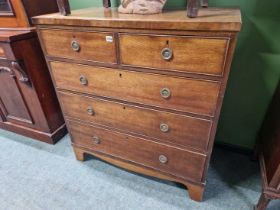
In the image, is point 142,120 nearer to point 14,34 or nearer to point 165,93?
point 165,93

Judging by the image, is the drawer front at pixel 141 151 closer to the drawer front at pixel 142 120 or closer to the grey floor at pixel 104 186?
the drawer front at pixel 142 120


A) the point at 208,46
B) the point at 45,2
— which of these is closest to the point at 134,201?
the point at 208,46

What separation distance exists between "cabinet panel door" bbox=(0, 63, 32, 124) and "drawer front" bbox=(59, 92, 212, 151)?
525mm

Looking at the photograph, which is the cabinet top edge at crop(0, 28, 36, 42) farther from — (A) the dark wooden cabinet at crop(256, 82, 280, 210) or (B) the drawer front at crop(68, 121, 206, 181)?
(A) the dark wooden cabinet at crop(256, 82, 280, 210)

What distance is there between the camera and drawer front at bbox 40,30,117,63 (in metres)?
0.96

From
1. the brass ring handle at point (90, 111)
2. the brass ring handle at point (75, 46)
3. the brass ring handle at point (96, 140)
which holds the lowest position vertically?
the brass ring handle at point (96, 140)

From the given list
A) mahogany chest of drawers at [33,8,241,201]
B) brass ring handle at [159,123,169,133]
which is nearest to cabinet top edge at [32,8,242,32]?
mahogany chest of drawers at [33,8,241,201]

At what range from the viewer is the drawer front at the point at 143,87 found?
0.90 metres

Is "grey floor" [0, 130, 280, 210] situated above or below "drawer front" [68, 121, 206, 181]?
below

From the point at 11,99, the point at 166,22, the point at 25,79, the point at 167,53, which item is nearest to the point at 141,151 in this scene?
the point at 167,53

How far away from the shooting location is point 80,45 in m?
1.02

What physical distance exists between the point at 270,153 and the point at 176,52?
84cm

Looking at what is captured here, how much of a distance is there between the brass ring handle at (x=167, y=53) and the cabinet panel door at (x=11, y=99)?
120cm

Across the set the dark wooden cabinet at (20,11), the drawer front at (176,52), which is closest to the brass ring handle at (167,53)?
the drawer front at (176,52)
